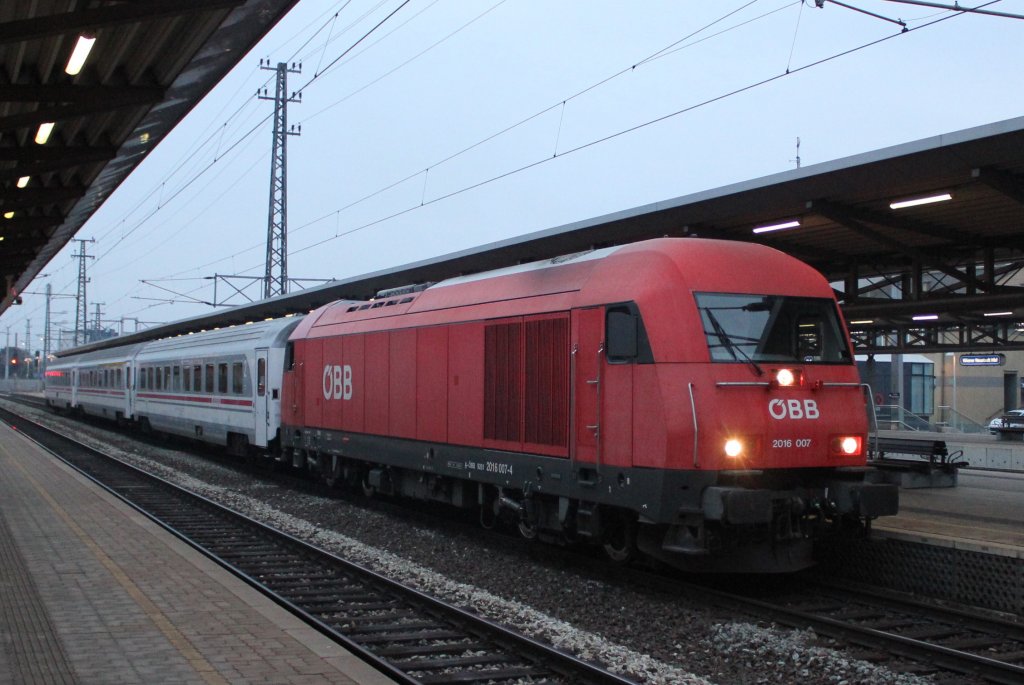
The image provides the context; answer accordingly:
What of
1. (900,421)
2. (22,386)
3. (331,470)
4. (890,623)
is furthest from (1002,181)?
(22,386)

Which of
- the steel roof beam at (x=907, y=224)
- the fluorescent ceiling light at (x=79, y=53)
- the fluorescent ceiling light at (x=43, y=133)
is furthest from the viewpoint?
the steel roof beam at (x=907, y=224)

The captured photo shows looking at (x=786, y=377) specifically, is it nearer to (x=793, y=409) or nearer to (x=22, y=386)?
(x=793, y=409)

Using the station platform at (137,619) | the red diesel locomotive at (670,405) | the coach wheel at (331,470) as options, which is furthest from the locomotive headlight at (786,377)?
the coach wheel at (331,470)

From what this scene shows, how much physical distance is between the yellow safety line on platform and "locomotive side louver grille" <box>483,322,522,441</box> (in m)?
4.43

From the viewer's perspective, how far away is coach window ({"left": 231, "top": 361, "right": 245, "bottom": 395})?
2227 centimetres

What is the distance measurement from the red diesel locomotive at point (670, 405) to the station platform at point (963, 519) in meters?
1.00

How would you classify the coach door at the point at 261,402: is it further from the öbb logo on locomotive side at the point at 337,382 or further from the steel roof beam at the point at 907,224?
the steel roof beam at the point at 907,224

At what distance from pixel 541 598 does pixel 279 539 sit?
15.6 feet

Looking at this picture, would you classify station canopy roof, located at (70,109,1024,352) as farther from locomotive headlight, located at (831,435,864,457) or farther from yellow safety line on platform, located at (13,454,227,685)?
yellow safety line on platform, located at (13,454,227,685)

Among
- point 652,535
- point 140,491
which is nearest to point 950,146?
point 652,535

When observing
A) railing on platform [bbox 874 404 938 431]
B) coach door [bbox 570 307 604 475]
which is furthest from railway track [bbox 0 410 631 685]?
railing on platform [bbox 874 404 938 431]

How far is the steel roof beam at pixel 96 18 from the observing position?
752 cm

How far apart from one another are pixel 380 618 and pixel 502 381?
360cm

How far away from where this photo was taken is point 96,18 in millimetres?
7586
